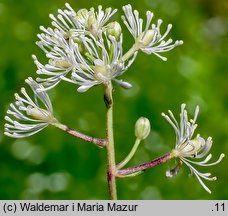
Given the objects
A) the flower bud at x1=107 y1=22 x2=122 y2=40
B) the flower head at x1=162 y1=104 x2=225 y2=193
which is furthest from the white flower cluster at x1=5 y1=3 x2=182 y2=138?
the flower head at x1=162 y1=104 x2=225 y2=193

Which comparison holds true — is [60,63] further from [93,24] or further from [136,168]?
[136,168]

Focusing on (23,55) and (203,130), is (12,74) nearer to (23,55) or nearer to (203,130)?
(23,55)

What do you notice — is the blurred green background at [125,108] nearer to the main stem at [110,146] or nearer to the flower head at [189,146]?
the flower head at [189,146]

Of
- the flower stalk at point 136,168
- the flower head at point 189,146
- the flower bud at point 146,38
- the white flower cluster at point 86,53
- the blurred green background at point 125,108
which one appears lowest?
the flower stalk at point 136,168

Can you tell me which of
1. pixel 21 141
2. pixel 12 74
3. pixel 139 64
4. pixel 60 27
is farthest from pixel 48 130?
pixel 60 27

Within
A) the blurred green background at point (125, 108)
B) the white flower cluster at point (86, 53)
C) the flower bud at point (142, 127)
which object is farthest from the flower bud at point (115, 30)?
the blurred green background at point (125, 108)

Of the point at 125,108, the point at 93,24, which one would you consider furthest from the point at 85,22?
the point at 125,108

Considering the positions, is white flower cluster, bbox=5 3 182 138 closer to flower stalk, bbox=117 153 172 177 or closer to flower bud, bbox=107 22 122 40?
flower bud, bbox=107 22 122 40

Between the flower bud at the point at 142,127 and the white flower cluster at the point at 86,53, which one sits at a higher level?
the white flower cluster at the point at 86,53
